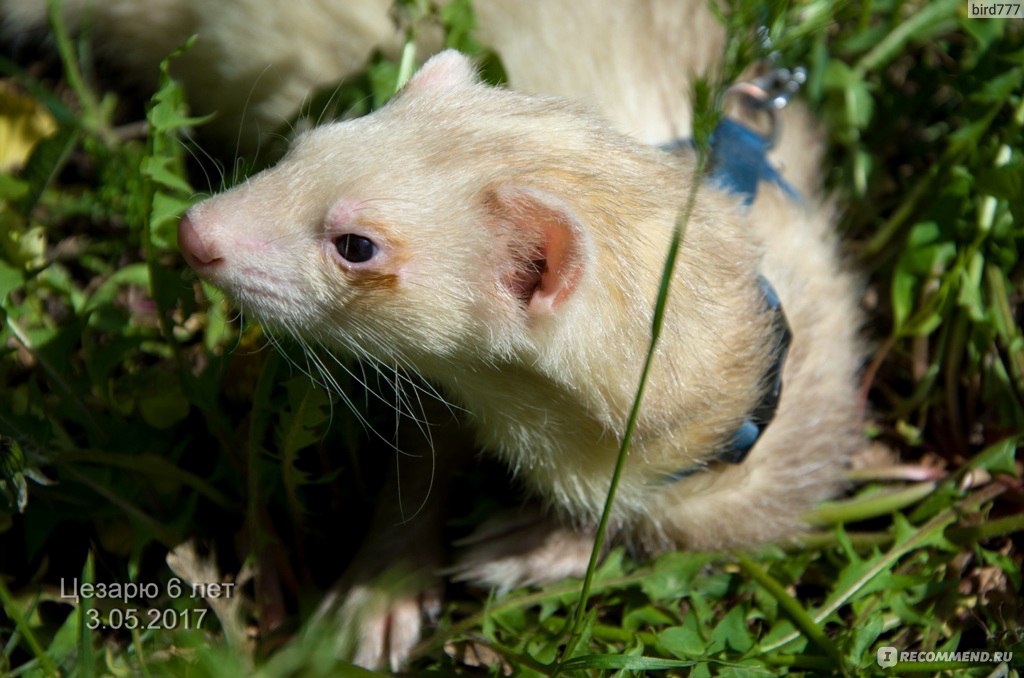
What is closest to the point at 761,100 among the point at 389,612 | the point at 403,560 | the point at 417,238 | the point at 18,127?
the point at 417,238

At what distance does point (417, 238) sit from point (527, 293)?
0.75 feet

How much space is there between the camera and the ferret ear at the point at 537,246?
167cm

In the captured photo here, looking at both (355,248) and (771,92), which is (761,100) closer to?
(771,92)

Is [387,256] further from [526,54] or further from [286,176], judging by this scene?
[526,54]

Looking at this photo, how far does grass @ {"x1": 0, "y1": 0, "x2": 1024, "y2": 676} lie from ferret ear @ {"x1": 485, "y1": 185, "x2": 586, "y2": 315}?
54 cm

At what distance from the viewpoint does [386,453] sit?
8.71 ft

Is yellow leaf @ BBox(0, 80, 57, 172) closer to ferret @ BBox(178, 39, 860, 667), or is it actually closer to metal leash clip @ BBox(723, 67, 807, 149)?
ferret @ BBox(178, 39, 860, 667)

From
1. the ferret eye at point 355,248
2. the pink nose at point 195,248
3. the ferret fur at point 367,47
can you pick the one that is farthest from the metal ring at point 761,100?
the pink nose at point 195,248

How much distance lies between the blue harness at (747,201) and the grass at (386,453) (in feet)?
0.88

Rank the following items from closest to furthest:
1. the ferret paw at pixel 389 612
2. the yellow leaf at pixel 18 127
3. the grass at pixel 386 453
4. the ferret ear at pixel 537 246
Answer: the ferret ear at pixel 537 246
the grass at pixel 386 453
the ferret paw at pixel 389 612
the yellow leaf at pixel 18 127

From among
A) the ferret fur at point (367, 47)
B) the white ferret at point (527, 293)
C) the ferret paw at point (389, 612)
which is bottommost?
the ferret paw at point (389, 612)

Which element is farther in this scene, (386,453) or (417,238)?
(386,453)

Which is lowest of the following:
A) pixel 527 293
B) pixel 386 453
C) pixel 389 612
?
pixel 389 612

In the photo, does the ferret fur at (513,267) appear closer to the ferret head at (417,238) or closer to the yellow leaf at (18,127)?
the ferret head at (417,238)
